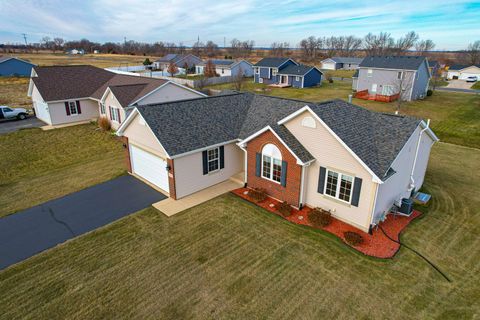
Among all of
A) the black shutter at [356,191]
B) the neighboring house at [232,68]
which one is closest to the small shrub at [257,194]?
the black shutter at [356,191]

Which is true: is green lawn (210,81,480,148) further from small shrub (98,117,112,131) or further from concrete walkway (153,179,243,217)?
small shrub (98,117,112,131)

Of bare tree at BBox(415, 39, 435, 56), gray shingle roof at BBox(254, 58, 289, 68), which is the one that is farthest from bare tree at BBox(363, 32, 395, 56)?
gray shingle roof at BBox(254, 58, 289, 68)

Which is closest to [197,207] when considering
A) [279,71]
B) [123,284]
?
[123,284]

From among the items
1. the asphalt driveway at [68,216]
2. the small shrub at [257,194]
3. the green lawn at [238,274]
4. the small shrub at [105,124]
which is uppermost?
the small shrub at [105,124]

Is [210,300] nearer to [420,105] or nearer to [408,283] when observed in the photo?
[408,283]

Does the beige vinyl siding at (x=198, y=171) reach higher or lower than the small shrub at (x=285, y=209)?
higher

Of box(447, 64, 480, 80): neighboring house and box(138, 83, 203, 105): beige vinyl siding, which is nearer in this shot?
box(138, 83, 203, 105): beige vinyl siding

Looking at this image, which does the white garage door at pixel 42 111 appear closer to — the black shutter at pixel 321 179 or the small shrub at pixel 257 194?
the small shrub at pixel 257 194
